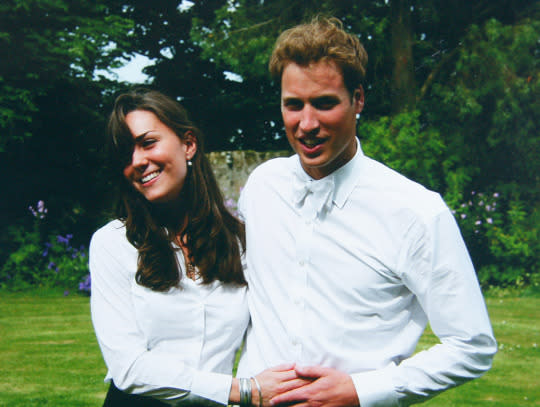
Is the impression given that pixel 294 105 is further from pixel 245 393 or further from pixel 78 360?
pixel 78 360

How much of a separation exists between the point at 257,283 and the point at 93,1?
1289 centimetres

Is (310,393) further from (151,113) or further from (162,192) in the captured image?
(151,113)

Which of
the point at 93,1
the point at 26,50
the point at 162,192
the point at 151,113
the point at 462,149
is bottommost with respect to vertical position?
the point at 462,149

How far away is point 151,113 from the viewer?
296 centimetres

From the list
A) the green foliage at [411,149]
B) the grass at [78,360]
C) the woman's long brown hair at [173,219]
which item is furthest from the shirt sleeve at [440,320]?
the green foliage at [411,149]

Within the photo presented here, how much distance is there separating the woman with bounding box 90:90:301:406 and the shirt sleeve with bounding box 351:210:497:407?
1.16ft

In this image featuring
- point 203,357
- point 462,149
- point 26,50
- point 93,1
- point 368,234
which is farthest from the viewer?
point 93,1

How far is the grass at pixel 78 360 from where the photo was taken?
532cm

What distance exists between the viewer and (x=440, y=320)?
2275mm

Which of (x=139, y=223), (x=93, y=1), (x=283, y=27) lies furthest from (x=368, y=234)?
(x=93, y=1)

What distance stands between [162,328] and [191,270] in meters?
0.30

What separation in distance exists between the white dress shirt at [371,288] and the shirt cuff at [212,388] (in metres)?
0.15

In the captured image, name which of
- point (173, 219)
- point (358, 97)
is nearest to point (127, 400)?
point (173, 219)

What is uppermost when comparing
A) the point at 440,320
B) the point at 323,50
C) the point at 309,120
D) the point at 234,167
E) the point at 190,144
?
the point at 323,50
